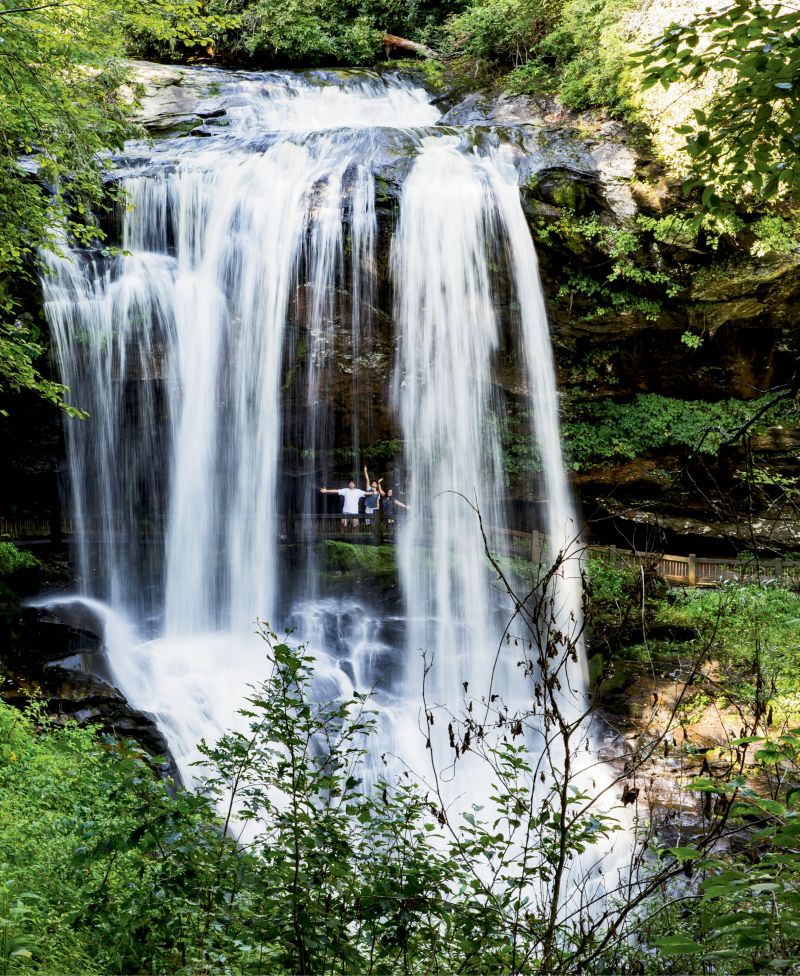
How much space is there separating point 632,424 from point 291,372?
23.2ft

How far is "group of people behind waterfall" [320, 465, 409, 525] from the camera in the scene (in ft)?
44.3

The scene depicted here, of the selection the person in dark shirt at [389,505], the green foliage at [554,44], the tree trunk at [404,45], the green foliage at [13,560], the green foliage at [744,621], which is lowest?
the green foliage at [744,621]

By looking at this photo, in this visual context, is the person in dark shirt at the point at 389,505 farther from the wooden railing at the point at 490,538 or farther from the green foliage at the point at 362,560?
the green foliage at the point at 362,560

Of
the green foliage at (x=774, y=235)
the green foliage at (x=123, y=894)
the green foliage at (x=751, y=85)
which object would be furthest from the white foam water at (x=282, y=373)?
the green foliage at (x=751, y=85)

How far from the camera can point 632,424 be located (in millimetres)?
14375

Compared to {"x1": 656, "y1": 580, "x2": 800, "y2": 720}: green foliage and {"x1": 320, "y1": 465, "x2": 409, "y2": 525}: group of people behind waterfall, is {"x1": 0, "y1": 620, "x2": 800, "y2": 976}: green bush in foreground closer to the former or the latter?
{"x1": 656, "y1": 580, "x2": 800, "y2": 720}: green foliage

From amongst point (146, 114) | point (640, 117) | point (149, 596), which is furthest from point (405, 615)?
point (146, 114)

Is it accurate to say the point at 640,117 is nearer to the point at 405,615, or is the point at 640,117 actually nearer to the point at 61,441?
the point at 405,615

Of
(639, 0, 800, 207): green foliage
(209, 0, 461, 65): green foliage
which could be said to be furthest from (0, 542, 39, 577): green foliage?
(209, 0, 461, 65): green foliage

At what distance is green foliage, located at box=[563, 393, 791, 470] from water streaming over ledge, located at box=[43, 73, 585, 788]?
845 mm

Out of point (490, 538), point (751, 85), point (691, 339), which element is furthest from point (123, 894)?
point (691, 339)

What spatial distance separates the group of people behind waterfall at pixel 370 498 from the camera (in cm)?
1349

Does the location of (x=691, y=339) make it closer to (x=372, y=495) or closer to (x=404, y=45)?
(x=372, y=495)

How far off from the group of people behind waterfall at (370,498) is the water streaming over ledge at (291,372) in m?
0.36
